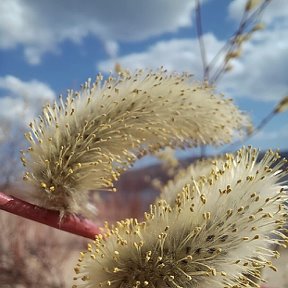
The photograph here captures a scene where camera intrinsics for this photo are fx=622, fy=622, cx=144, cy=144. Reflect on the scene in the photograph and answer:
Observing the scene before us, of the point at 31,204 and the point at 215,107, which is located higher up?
the point at 215,107

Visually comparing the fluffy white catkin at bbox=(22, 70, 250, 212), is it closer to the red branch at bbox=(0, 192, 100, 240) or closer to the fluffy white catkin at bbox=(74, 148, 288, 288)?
the red branch at bbox=(0, 192, 100, 240)

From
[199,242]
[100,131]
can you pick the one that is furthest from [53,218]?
[199,242]

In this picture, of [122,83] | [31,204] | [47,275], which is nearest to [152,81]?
[122,83]

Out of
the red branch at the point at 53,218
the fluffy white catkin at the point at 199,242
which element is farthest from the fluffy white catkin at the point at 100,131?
the fluffy white catkin at the point at 199,242

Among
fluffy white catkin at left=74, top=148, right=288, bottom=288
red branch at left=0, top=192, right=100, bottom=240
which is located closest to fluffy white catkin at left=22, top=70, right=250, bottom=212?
red branch at left=0, top=192, right=100, bottom=240

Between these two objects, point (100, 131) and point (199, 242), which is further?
point (100, 131)

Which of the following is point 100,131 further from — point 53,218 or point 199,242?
point 199,242

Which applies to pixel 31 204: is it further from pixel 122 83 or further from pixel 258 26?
pixel 258 26
